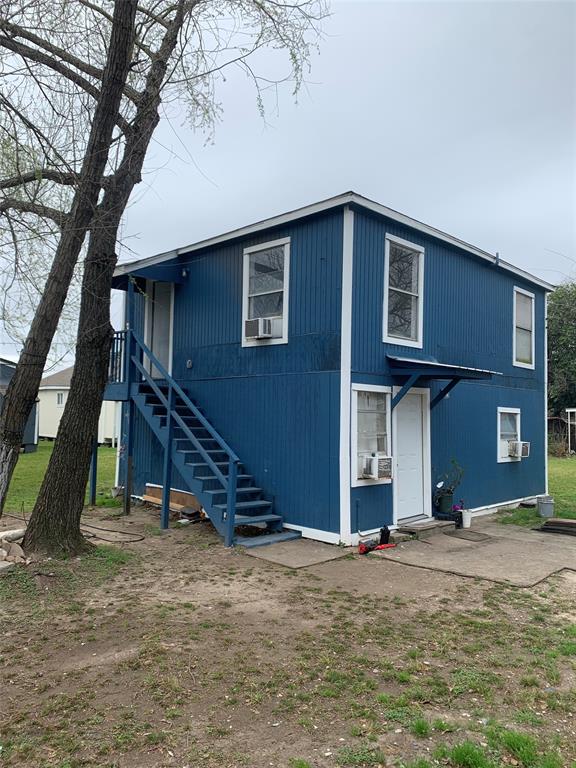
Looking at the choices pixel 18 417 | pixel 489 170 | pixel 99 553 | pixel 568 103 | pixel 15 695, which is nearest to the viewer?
pixel 15 695

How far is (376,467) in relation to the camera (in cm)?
801

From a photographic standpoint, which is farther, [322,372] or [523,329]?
[523,329]

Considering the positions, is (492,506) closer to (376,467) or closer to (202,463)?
(376,467)

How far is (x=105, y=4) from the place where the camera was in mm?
7020

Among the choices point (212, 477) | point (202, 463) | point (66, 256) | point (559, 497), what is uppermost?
point (66, 256)

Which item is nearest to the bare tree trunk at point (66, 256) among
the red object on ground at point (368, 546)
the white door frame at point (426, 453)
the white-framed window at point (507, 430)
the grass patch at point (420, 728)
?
the red object on ground at point (368, 546)

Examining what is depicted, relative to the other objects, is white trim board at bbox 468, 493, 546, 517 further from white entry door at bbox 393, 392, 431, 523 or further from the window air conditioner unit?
the window air conditioner unit

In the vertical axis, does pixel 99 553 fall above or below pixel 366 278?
below

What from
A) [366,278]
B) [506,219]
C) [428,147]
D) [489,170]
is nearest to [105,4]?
[366,278]

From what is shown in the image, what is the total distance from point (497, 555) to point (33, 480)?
37.0 feet

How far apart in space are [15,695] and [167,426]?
5.59 metres

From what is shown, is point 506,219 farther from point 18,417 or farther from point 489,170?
point 18,417

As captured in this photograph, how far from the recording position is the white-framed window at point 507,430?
11539 mm

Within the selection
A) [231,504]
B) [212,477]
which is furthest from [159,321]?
[231,504]
